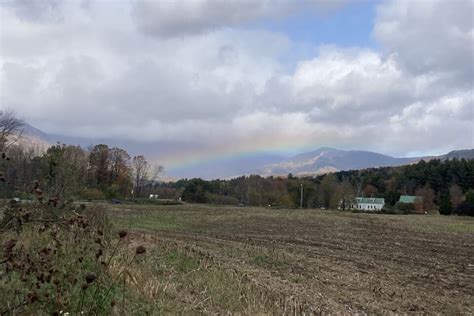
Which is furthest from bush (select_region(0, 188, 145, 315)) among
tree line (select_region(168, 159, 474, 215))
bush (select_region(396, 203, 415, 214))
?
bush (select_region(396, 203, 415, 214))

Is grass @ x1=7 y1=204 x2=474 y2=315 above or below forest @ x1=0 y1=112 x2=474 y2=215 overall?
below

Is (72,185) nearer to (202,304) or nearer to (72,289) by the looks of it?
(202,304)

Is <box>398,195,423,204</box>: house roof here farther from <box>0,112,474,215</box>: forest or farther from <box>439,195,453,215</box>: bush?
<box>439,195,453,215</box>: bush

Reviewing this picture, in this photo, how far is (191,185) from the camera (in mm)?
105875

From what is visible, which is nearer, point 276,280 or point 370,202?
point 276,280

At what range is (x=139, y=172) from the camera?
117m

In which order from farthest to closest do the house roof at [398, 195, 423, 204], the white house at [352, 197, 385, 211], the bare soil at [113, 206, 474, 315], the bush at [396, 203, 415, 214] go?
the white house at [352, 197, 385, 211] < the house roof at [398, 195, 423, 204] < the bush at [396, 203, 415, 214] < the bare soil at [113, 206, 474, 315]

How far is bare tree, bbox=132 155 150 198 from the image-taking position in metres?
114

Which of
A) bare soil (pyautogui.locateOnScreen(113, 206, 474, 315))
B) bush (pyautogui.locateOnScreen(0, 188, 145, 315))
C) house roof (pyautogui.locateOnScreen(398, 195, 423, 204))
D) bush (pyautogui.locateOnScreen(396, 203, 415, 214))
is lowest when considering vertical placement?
bare soil (pyautogui.locateOnScreen(113, 206, 474, 315))

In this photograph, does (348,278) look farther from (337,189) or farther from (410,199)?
(410,199)

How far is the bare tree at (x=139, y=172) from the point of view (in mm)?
113750

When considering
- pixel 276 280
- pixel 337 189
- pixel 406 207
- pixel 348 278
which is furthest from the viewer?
pixel 337 189

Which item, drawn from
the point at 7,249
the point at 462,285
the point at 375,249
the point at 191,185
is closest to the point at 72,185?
Answer: the point at 7,249

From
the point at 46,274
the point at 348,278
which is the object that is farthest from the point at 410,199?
the point at 46,274
